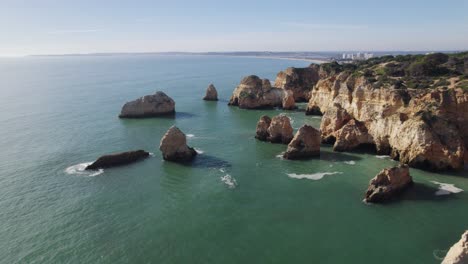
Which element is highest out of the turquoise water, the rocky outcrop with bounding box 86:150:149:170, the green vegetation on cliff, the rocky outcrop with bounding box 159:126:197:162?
the green vegetation on cliff

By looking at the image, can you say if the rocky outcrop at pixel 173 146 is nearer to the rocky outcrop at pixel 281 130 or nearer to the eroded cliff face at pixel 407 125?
the rocky outcrop at pixel 281 130

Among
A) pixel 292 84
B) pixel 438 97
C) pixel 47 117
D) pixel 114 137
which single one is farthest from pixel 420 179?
pixel 47 117

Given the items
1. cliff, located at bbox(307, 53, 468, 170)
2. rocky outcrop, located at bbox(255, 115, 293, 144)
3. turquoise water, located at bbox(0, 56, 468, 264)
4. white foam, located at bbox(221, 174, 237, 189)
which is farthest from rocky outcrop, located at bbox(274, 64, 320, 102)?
white foam, located at bbox(221, 174, 237, 189)

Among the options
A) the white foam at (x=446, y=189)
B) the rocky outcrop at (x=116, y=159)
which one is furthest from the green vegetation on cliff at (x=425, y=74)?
the rocky outcrop at (x=116, y=159)

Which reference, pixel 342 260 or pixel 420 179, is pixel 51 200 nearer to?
pixel 342 260

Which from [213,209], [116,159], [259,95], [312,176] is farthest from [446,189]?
[259,95]

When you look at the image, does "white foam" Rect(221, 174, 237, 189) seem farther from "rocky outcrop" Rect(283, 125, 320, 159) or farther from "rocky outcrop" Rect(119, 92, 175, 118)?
"rocky outcrop" Rect(119, 92, 175, 118)
